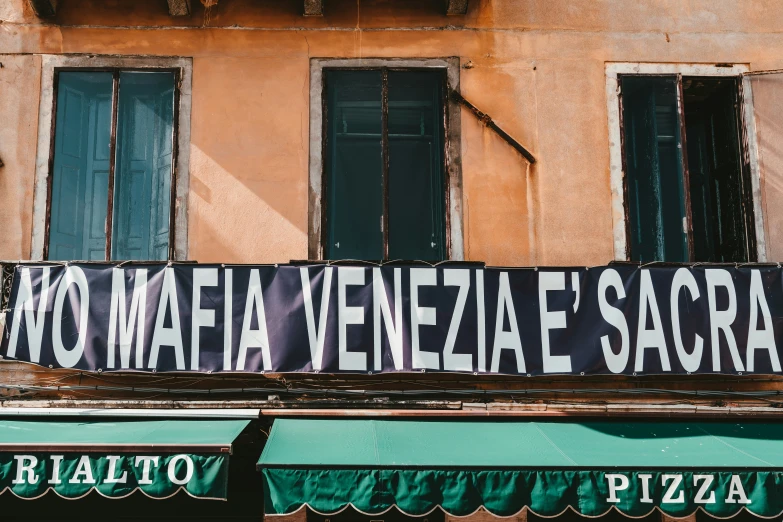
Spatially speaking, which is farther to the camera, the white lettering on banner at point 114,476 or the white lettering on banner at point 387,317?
the white lettering on banner at point 387,317

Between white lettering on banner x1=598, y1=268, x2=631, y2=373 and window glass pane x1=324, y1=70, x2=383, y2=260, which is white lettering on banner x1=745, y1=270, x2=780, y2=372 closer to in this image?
white lettering on banner x1=598, y1=268, x2=631, y2=373

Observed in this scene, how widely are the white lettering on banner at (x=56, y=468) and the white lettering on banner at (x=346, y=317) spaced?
2.51 meters

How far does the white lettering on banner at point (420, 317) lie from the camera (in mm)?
7957

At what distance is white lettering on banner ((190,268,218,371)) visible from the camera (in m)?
7.98

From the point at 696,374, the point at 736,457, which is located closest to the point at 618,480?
the point at 736,457

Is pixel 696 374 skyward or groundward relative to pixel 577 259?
groundward

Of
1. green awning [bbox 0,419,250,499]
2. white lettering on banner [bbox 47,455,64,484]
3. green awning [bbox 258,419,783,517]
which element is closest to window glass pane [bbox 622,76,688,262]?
green awning [bbox 258,419,783,517]

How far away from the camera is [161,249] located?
339 inches

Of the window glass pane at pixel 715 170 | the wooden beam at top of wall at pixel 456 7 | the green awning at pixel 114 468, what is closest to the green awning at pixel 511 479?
the green awning at pixel 114 468

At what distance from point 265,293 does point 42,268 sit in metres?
2.12

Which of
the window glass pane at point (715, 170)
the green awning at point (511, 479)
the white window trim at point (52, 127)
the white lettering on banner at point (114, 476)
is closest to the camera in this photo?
the green awning at point (511, 479)

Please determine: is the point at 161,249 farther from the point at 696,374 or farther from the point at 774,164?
the point at 774,164

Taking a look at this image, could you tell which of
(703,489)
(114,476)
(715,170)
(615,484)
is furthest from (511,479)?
(715,170)

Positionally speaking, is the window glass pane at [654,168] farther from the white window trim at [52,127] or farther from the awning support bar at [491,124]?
the white window trim at [52,127]
